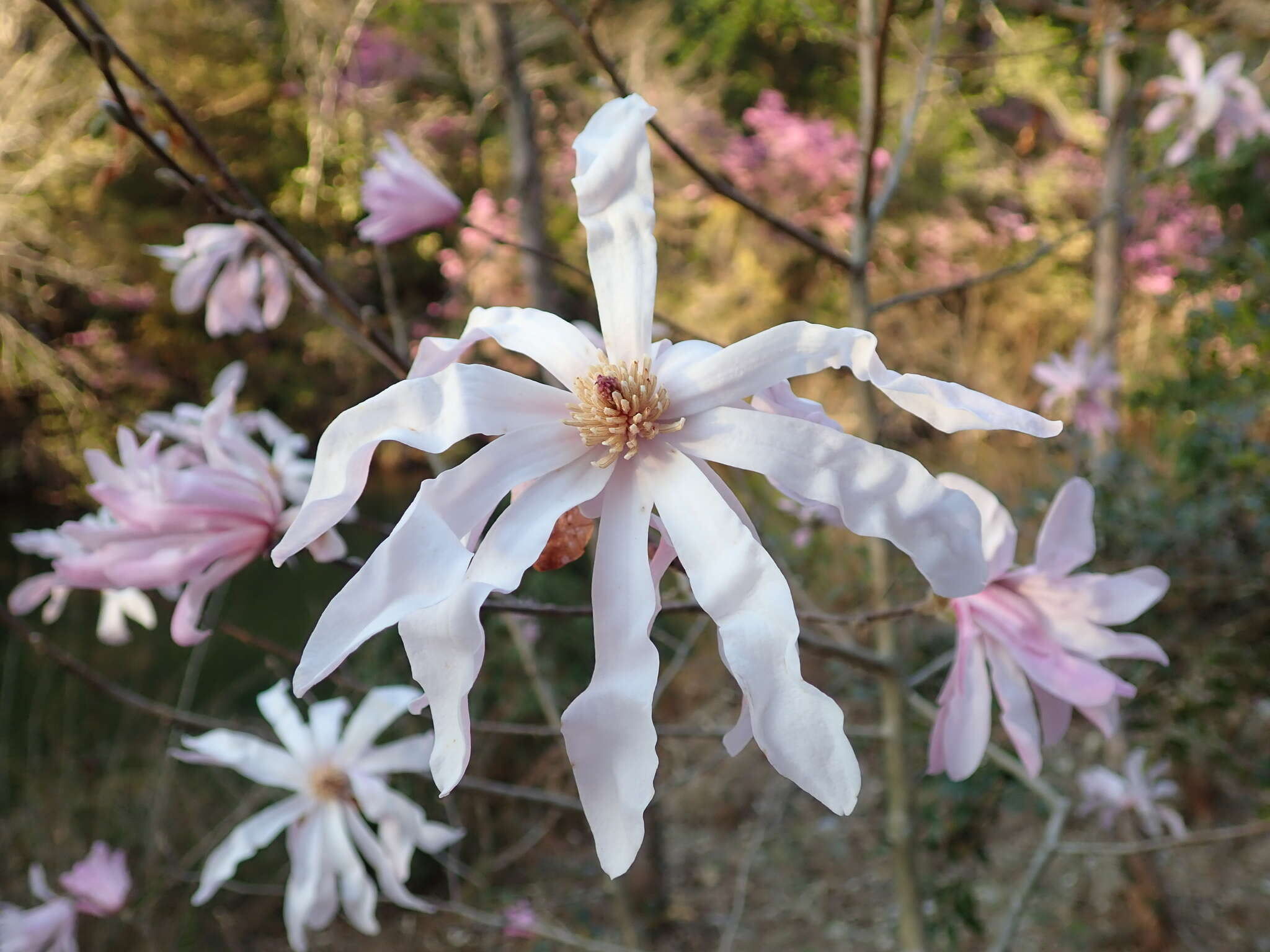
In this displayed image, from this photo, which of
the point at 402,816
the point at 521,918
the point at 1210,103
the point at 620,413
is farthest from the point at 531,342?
the point at 1210,103

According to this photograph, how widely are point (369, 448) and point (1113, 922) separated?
2.27m

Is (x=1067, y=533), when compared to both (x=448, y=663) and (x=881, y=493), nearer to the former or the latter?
(x=881, y=493)

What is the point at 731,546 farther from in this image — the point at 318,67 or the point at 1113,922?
the point at 318,67

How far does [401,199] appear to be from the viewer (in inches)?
47.2

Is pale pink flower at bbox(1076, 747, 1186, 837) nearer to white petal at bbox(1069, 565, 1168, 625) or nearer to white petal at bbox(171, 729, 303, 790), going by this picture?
white petal at bbox(1069, 565, 1168, 625)

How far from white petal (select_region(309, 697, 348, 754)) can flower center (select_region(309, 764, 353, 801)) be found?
0.08 ft

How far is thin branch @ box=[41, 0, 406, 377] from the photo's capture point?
0.57 m

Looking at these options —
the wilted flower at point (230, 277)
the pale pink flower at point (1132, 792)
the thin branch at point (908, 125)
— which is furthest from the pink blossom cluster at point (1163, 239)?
the wilted flower at point (230, 277)

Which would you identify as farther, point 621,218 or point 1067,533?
point 1067,533

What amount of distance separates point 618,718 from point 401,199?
1.00m

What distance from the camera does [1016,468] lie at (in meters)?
3.56

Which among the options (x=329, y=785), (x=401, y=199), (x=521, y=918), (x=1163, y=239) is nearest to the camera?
(x=329, y=785)

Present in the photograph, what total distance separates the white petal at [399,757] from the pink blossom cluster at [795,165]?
559 cm

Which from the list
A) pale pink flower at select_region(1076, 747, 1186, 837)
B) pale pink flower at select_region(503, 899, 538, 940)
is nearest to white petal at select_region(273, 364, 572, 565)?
pale pink flower at select_region(503, 899, 538, 940)
